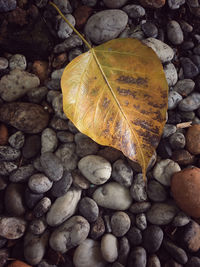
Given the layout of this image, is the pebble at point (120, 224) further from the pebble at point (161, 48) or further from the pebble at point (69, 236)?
the pebble at point (161, 48)

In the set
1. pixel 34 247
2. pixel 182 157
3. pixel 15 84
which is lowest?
pixel 34 247

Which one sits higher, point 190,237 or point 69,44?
point 69,44

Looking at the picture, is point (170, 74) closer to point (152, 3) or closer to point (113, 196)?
point (152, 3)

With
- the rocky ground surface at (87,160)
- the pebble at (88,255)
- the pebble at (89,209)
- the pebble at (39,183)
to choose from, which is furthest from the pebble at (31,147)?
the pebble at (88,255)

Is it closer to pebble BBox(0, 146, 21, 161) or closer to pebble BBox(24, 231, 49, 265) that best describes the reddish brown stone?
pebble BBox(0, 146, 21, 161)

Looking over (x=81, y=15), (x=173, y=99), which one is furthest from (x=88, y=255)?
(x=81, y=15)

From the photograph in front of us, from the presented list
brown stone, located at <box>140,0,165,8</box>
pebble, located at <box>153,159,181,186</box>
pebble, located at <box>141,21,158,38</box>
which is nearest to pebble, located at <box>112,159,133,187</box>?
pebble, located at <box>153,159,181,186</box>
